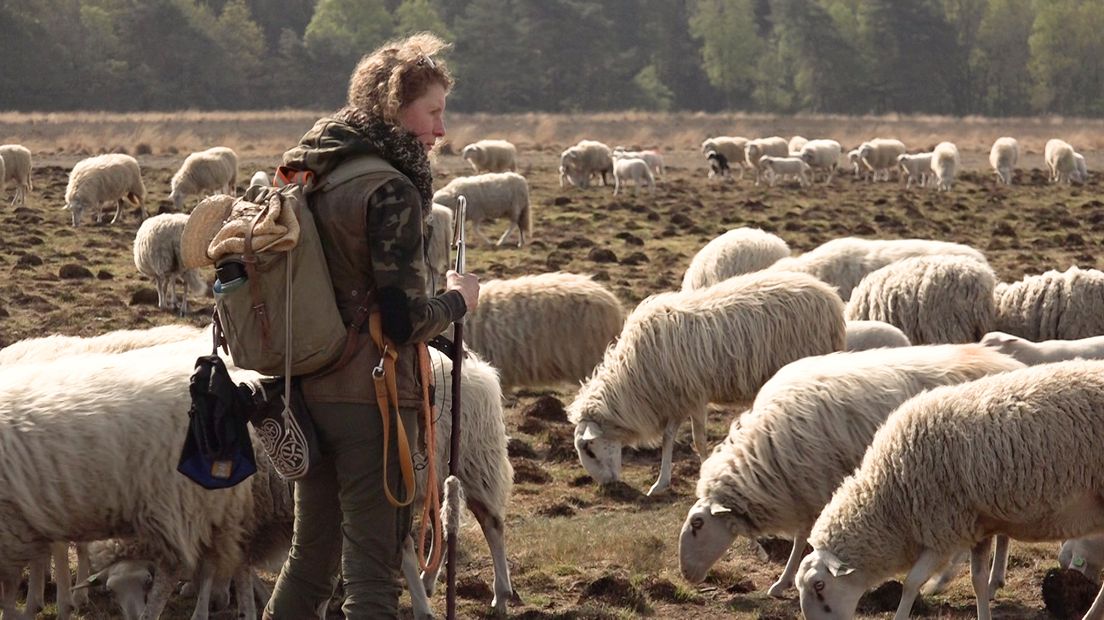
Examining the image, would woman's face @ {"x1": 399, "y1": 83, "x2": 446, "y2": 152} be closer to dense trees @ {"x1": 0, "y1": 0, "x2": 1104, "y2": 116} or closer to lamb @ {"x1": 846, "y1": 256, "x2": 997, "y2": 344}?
lamb @ {"x1": 846, "y1": 256, "x2": 997, "y2": 344}

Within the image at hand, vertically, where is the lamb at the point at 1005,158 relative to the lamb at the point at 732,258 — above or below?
below

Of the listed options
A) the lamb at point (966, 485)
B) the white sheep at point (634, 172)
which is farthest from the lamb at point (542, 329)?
the white sheep at point (634, 172)

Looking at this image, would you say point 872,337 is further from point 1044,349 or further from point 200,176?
point 200,176

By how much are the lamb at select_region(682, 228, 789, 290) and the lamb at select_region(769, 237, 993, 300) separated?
1.65 ft

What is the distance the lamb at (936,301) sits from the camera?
9.20 metres

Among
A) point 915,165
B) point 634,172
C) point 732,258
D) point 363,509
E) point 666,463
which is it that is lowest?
point 915,165

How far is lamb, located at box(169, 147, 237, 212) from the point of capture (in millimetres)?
23047

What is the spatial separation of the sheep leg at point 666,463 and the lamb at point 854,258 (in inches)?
90.8

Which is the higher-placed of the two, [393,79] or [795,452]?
[393,79]

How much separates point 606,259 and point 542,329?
23.1 feet

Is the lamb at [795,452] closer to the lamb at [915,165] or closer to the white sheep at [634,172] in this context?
the white sheep at [634,172]

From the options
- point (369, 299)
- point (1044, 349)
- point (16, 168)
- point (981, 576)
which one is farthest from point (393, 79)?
point (16, 168)

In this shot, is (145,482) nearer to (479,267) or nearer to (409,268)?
(409,268)

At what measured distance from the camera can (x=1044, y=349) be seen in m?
7.24
